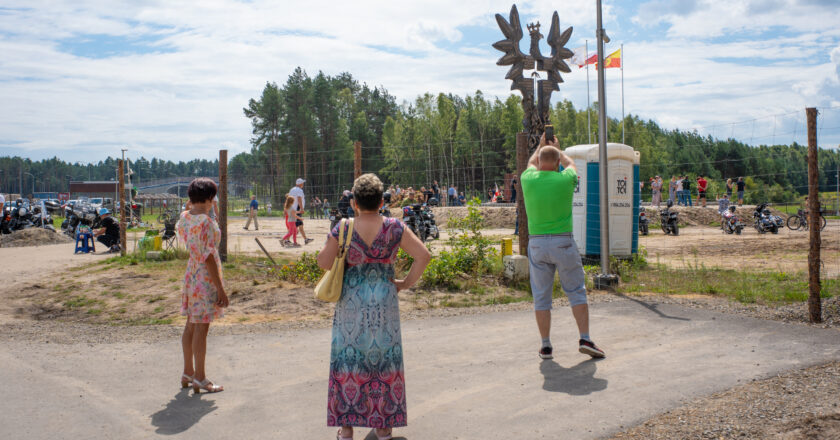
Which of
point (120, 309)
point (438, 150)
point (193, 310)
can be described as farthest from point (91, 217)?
point (438, 150)

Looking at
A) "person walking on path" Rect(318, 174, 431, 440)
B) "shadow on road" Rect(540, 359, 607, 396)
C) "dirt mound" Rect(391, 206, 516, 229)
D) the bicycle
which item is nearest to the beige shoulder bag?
"person walking on path" Rect(318, 174, 431, 440)

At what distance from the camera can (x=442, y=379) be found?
5461 mm

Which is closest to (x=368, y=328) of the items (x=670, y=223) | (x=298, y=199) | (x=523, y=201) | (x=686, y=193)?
(x=523, y=201)

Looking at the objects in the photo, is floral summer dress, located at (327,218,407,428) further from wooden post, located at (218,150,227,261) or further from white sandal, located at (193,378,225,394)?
wooden post, located at (218,150,227,261)

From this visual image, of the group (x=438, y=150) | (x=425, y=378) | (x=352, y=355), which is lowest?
(x=425, y=378)

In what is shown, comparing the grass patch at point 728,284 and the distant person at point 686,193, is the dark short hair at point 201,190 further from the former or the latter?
the distant person at point 686,193

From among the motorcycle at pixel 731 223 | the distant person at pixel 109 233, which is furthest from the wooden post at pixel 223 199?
the motorcycle at pixel 731 223

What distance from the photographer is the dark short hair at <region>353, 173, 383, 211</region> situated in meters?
3.93

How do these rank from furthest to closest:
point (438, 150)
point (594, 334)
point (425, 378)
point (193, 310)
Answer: point (438, 150) → point (594, 334) → point (425, 378) → point (193, 310)

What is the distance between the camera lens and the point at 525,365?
580 cm

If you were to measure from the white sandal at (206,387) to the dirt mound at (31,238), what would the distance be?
62.7ft

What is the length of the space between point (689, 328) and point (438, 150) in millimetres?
64173

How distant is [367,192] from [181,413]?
89.4 inches

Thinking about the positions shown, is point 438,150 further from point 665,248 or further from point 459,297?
point 459,297
